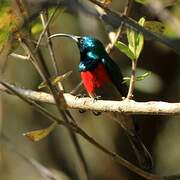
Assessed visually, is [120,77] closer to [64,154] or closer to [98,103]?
[98,103]

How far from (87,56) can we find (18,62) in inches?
76.4

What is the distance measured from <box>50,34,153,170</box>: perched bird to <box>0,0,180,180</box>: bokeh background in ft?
3.34

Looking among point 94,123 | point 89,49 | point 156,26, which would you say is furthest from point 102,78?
point 94,123

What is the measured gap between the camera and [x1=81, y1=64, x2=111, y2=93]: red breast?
274 cm

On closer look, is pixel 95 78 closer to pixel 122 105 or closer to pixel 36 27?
pixel 36 27

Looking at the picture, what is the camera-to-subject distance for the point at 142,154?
2.40 meters

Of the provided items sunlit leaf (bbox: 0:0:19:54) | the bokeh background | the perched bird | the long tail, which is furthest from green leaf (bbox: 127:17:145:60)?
the bokeh background

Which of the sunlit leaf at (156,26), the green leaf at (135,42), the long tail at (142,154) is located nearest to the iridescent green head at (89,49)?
the long tail at (142,154)

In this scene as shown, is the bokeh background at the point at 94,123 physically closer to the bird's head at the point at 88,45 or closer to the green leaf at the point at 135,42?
the bird's head at the point at 88,45

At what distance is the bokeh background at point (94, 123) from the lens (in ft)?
14.2

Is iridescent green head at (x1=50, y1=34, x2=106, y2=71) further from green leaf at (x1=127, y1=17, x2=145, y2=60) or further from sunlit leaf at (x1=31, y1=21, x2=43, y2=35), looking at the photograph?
green leaf at (x1=127, y1=17, x2=145, y2=60)

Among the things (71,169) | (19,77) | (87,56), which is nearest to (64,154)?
(71,169)

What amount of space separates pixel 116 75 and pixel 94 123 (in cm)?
179

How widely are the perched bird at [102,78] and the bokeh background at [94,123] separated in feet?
3.34
